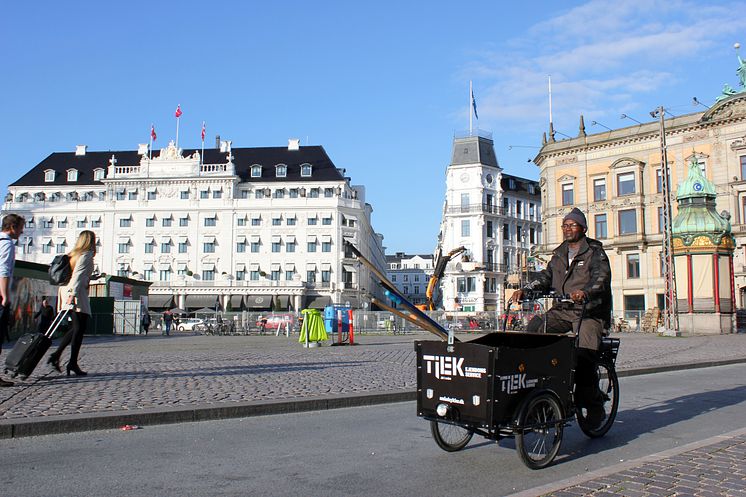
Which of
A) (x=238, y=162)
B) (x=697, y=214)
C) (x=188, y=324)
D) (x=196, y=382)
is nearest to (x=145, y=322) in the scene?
(x=188, y=324)

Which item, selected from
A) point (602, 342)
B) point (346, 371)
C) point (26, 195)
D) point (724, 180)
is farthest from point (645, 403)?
point (26, 195)

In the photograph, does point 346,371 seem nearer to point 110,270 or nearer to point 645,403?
point 645,403

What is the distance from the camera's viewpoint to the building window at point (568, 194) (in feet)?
202

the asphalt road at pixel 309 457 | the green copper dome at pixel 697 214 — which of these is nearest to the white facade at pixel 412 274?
the green copper dome at pixel 697 214

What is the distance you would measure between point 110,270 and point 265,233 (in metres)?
19.8

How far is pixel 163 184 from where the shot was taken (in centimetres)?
8444

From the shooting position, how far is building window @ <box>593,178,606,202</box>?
60.0 m

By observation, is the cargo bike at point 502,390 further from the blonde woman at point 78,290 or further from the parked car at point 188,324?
the parked car at point 188,324

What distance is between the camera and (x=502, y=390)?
18.0 ft

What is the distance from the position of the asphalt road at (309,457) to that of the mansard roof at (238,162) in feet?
255

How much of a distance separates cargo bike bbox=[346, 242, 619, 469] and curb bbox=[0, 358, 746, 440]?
3.10m

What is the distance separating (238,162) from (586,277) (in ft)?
279

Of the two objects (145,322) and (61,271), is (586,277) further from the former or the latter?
(145,322)

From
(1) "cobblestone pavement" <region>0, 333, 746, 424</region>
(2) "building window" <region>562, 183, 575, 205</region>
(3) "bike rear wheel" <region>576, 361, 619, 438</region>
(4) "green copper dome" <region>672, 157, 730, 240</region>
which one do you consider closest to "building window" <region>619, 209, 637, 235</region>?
(2) "building window" <region>562, 183, 575, 205</region>
